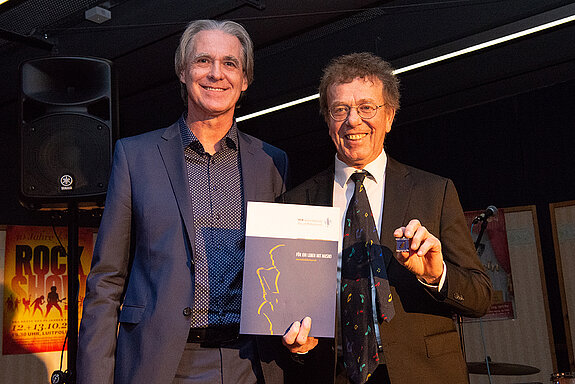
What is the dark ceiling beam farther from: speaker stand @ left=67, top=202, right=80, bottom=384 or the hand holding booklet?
the hand holding booklet

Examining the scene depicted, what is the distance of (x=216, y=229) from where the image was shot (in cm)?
164

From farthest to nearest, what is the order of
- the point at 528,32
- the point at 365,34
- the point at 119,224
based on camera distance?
the point at 365,34
the point at 528,32
the point at 119,224

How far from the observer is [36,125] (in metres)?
2.66

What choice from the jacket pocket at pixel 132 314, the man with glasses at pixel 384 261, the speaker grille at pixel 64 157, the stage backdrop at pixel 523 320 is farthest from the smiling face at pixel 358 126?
the stage backdrop at pixel 523 320

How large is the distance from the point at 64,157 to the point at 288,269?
165 cm

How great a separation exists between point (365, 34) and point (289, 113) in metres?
1.83

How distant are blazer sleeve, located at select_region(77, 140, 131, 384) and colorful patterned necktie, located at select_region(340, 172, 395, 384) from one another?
653 millimetres

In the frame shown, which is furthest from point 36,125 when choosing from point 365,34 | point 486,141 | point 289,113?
point 486,141

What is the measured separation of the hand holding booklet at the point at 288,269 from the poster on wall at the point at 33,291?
5.04m

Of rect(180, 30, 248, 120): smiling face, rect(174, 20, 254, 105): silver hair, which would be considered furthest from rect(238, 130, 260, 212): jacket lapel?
rect(174, 20, 254, 105): silver hair

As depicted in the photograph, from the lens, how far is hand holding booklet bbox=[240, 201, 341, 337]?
1420 millimetres

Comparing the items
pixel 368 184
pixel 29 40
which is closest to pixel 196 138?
pixel 368 184

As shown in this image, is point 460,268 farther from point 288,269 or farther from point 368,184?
point 288,269

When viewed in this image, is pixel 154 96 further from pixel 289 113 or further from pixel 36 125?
pixel 36 125
